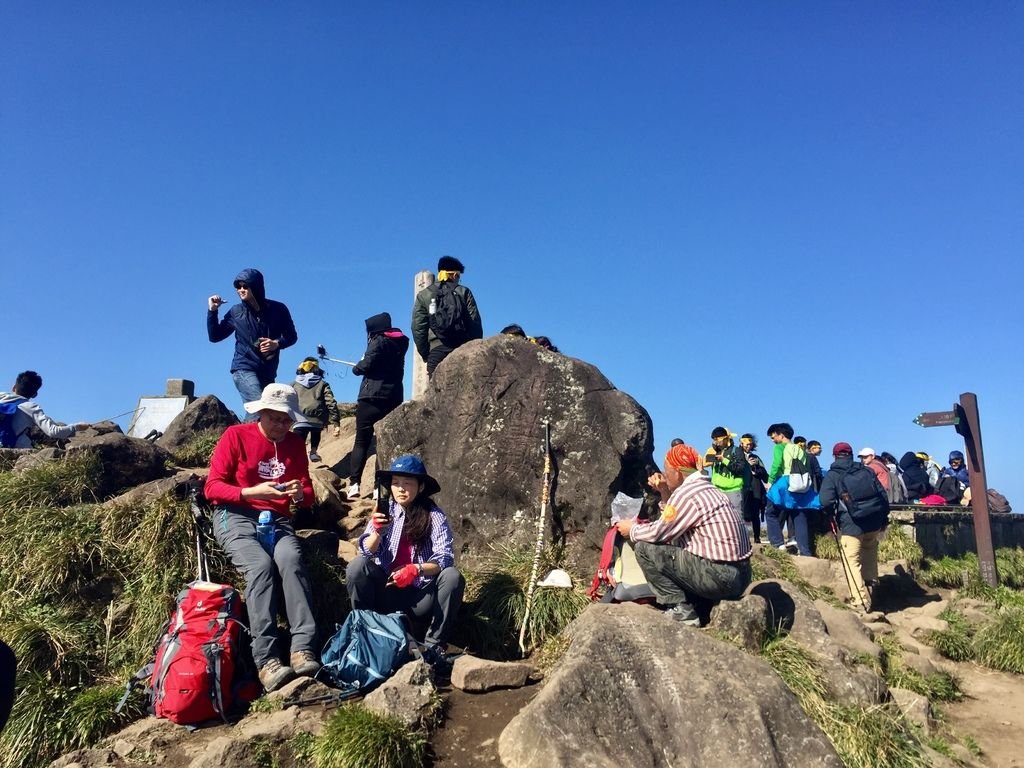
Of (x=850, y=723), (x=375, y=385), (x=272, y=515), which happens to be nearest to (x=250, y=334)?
(x=375, y=385)

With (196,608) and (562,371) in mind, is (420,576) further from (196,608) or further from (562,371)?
(562,371)

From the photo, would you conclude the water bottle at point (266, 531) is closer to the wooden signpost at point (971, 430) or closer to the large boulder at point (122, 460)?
the large boulder at point (122, 460)

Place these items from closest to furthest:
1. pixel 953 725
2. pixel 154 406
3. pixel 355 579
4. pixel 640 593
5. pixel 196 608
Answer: pixel 196 608, pixel 355 579, pixel 640 593, pixel 953 725, pixel 154 406

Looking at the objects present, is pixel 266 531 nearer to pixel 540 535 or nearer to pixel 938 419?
pixel 540 535

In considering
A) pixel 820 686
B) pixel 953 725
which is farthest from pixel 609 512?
pixel 953 725

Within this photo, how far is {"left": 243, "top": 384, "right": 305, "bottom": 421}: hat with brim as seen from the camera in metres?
6.38

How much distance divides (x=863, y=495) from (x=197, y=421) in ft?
34.7

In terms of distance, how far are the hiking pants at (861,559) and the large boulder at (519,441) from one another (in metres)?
3.70

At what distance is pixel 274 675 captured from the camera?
5.37 m

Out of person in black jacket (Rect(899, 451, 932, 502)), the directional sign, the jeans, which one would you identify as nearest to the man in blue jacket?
the jeans

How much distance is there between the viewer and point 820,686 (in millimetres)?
6133

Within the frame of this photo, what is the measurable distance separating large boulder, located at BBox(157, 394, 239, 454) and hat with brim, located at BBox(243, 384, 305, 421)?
677 cm

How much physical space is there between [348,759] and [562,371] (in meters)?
5.20

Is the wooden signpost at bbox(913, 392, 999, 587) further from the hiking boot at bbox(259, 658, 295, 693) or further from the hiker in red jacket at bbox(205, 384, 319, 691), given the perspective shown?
the hiking boot at bbox(259, 658, 295, 693)
